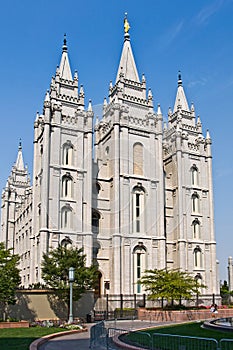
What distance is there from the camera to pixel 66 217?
4659cm

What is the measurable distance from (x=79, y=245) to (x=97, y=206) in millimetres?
5654

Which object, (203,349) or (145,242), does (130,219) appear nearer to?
(145,242)

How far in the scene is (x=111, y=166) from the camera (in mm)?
50594

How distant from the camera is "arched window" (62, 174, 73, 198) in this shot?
47375 mm

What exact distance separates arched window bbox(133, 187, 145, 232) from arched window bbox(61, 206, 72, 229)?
7.76 metres

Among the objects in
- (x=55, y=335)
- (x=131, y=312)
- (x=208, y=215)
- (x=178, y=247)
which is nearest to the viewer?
(x=55, y=335)

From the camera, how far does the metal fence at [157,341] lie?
37.8ft

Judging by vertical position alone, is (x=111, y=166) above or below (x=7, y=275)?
above

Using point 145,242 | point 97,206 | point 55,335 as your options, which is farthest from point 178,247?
point 55,335

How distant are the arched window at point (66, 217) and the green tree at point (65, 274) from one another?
35.0 ft

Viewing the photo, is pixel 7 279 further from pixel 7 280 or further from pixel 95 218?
pixel 95 218

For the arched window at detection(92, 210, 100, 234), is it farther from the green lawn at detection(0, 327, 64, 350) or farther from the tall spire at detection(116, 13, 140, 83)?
the green lawn at detection(0, 327, 64, 350)

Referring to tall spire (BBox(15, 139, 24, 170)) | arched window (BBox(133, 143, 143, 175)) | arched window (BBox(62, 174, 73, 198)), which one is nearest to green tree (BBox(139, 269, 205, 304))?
arched window (BBox(62, 174, 73, 198))

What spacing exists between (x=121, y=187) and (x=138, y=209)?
12.1 feet
